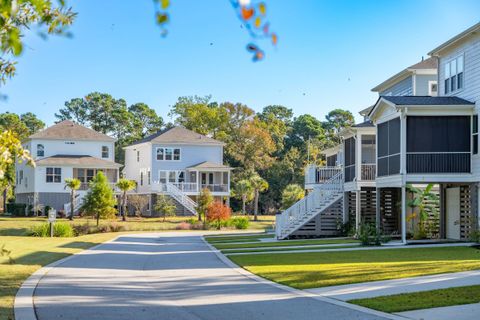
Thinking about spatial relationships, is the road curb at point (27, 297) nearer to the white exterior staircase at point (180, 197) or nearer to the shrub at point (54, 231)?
the shrub at point (54, 231)

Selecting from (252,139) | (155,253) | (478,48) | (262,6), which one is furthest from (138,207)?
(262,6)

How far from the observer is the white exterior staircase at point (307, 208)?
3572 centimetres

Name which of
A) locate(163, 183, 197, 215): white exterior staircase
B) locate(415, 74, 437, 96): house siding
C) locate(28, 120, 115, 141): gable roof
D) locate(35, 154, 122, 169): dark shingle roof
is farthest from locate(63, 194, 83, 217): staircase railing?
locate(415, 74, 437, 96): house siding

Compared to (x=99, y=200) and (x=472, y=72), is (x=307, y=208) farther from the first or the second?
(x=99, y=200)

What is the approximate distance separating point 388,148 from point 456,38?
540cm

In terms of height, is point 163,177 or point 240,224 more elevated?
point 163,177

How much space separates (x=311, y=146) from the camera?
3364 inches

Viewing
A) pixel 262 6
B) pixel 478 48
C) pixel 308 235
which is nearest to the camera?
pixel 262 6

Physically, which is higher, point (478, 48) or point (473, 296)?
point (478, 48)

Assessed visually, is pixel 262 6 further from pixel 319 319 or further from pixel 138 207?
pixel 138 207

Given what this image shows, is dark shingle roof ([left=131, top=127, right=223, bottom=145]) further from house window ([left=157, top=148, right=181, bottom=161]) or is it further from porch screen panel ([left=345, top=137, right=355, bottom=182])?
porch screen panel ([left=345, top=137, right=355, bottom=182])

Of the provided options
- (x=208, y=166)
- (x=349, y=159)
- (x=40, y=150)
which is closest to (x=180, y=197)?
(x=208, y=166)

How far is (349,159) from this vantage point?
123 feet

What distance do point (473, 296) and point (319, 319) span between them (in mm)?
3656
